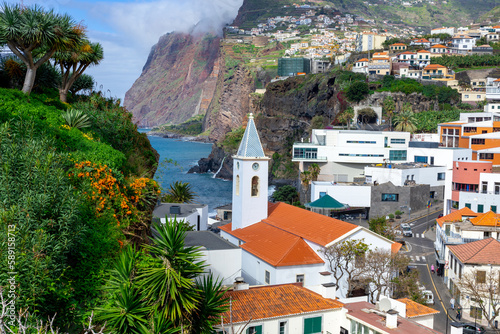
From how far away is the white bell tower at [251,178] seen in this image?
29047 mm

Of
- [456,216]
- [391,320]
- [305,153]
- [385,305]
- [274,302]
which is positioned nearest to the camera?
[391,320]

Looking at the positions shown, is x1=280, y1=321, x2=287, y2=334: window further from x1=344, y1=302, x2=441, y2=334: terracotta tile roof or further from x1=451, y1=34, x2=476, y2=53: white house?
x1=451, y1=34, x2=476, y2=53: white house

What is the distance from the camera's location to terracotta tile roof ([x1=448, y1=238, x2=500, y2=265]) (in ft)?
90.4

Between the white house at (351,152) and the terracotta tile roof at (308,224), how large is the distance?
1490 inches

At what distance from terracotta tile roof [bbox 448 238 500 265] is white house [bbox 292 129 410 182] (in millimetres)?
35961

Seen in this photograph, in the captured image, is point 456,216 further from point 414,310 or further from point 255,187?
point 414,310

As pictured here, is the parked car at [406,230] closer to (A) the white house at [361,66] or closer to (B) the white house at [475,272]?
(B) the white house at [475,272]

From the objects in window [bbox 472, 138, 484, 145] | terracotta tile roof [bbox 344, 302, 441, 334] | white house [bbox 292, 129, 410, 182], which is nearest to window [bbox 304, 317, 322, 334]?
terracotta tile roof [bbox 344, 302, 441, 334]

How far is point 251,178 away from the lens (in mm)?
29203

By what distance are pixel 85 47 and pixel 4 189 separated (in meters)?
10.4

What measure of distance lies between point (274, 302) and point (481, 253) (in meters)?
16.3

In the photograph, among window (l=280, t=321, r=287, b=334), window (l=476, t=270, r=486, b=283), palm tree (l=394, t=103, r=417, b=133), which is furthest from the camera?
palm tree (l=394, t=103, r=417, b=133)

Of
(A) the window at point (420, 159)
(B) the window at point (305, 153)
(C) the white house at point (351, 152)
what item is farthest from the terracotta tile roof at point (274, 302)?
(B) the window at point (305, 153)

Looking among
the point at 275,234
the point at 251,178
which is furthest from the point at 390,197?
the point at 275,234
